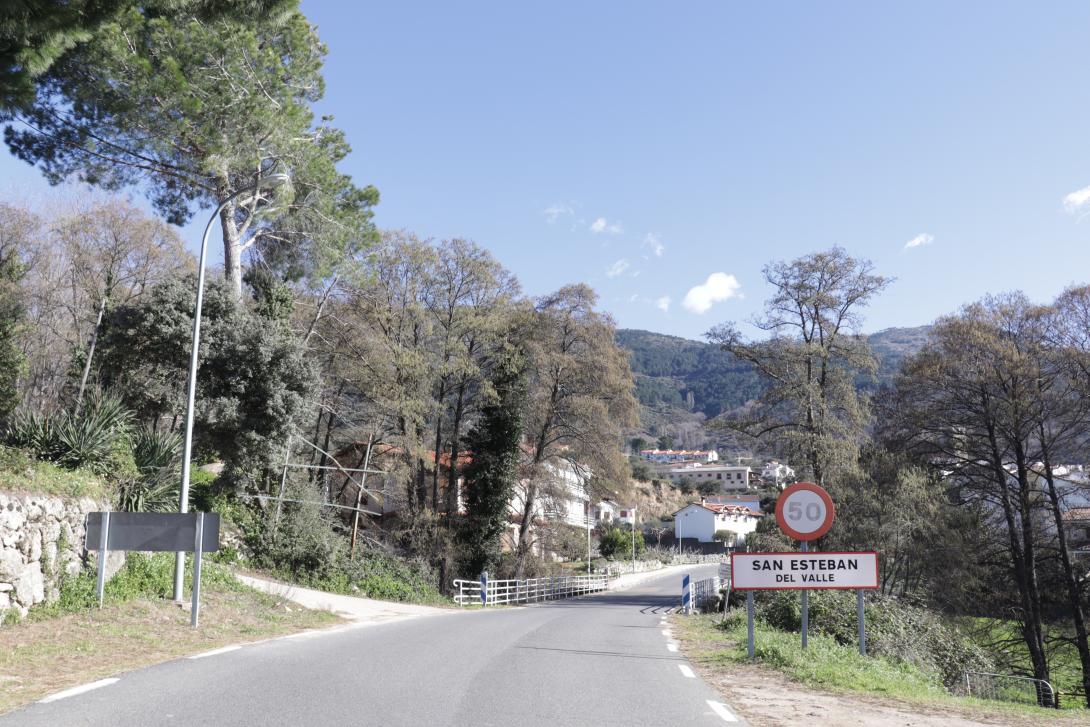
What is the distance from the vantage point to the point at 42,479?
11898 mm

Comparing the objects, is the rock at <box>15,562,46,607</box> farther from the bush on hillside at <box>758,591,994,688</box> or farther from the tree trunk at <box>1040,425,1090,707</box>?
the tree trunk at <box>1040,425,1090,707</box>

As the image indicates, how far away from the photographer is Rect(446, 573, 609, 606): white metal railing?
31.7 meters

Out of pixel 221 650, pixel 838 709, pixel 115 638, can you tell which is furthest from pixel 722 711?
pixel 115 638

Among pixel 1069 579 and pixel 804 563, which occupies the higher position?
pixel 804 563

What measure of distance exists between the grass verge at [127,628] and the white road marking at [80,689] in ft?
0.51

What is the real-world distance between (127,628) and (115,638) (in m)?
0.67

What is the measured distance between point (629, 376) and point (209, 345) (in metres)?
20.8

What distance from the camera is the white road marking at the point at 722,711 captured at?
6.67m

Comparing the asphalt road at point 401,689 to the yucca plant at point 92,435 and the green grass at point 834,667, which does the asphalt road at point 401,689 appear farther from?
the yucca plant at point 92,435

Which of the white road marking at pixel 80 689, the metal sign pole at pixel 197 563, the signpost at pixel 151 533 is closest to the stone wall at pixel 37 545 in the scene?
the signpost at pixel 151 533

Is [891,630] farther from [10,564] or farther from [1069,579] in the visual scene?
[1069,579]

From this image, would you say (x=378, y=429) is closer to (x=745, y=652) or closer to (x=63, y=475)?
(x=63, y=475)

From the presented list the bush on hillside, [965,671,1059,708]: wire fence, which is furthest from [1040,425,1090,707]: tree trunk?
the bush on hillside

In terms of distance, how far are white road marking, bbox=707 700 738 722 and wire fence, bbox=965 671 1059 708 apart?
29.2 feet
